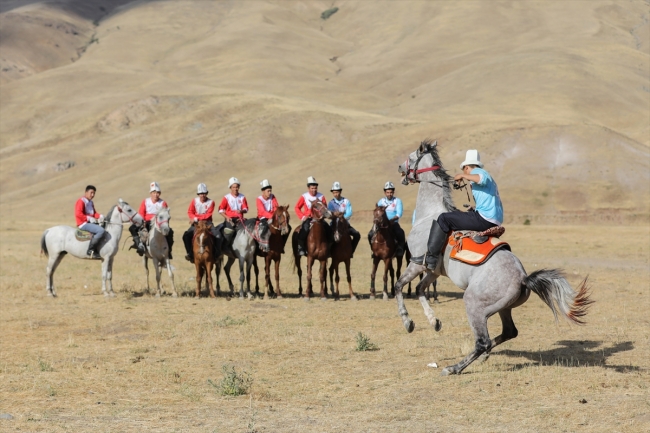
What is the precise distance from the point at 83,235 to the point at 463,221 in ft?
44.0

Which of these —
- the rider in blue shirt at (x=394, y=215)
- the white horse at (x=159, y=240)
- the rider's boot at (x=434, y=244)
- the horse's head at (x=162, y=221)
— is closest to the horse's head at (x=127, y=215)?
the white horse at (x=159, y=240)

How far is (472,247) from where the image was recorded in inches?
487

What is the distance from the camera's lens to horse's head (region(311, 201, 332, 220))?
21547 mm

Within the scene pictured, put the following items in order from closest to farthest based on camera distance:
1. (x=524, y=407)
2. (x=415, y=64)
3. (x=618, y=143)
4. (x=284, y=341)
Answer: (x=524, y=407) → (x=284, y=341) → (x=618, y=143) → (x=415, y=64)

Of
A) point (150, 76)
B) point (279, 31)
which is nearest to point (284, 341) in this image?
point (150, 76)

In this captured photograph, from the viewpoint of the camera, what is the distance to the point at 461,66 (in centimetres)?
15062

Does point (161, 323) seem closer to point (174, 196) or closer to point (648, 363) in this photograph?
point (648, 363)

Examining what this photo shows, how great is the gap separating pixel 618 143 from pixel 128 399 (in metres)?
63.8

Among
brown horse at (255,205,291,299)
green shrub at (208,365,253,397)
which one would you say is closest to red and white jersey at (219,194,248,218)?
brown horse at (255,205,291,299)

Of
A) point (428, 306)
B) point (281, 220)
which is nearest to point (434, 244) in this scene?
point (428, 306)

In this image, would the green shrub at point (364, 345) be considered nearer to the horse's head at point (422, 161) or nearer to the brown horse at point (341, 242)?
the horse's head at point (422, 161)

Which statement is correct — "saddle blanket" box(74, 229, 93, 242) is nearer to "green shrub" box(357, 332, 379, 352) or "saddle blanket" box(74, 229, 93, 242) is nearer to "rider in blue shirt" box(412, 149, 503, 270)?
"green shrub" box(357, 332, 379, 352)

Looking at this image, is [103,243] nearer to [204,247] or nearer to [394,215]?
[204,247]

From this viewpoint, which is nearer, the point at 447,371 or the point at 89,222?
the point at 447,371
